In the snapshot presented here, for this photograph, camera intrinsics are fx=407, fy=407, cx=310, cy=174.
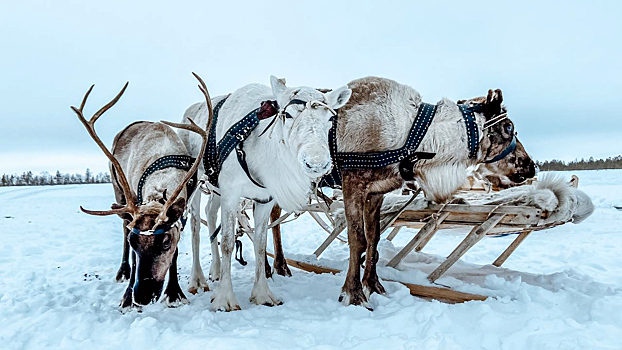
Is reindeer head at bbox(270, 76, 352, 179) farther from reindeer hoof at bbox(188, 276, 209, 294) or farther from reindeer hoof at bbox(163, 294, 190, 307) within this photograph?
reindeer hoof at bbox(188, 276, 209, 294)

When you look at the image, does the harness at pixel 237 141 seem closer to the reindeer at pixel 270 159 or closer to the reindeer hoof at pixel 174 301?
the reindeer at pixel 270 159

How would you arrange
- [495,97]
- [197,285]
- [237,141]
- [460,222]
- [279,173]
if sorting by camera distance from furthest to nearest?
[197,285] < [460,222] < [495,97] < [237,141] < [279,173]

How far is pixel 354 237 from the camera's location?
3807 mm

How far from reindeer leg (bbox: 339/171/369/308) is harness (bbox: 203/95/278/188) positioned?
852 millimetres

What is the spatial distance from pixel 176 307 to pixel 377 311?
187 cm

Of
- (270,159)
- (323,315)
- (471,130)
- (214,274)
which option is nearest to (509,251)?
(471,130)

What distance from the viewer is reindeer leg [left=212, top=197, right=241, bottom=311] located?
3771 millimetres

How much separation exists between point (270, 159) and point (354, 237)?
107cm

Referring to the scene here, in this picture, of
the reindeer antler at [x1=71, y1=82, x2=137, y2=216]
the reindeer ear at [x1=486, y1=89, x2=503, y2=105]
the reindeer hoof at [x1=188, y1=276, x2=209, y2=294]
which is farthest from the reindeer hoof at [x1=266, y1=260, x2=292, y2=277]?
the reindeer ear at [x1=486, y1=89, x2=503, y2=105]

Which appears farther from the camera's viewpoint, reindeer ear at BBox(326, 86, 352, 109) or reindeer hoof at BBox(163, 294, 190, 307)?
reindeer hoof at BBox(163, 294, 190, 307)

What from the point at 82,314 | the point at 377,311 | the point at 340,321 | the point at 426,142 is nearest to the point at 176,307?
the point at 82,314

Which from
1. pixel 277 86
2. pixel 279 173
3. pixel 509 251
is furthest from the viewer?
pixel 509 251

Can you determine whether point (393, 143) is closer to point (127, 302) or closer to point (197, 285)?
point (197, 285)

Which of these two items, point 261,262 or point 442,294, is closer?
point 442,294
